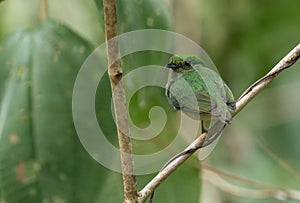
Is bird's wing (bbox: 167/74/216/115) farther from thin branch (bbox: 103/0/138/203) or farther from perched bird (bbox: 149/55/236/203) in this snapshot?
thin branch (bbox: 103/0/138/203)

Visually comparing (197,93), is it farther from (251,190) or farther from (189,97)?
(251,190)

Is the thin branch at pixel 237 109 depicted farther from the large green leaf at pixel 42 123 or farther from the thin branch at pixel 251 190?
the thin branch at pixel 251 190

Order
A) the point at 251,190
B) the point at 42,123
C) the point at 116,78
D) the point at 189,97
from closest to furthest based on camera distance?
the point at 116,78 → the point at 189,97 → the point at 42,123 → the point at 251,190

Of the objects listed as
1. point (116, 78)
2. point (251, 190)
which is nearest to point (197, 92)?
point (116, 78)

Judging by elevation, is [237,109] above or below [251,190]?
above

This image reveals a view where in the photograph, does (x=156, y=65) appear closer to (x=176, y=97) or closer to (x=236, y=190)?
(x=176, y=97)

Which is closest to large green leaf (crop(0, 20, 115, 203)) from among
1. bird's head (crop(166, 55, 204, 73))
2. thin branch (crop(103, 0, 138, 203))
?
bird's head (crop(166, 55, 204, 73))

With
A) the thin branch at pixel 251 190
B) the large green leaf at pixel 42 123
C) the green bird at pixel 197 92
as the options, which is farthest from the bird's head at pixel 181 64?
the thin branch at pixel 251 190

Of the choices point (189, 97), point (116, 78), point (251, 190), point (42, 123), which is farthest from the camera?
point (251, 190)
